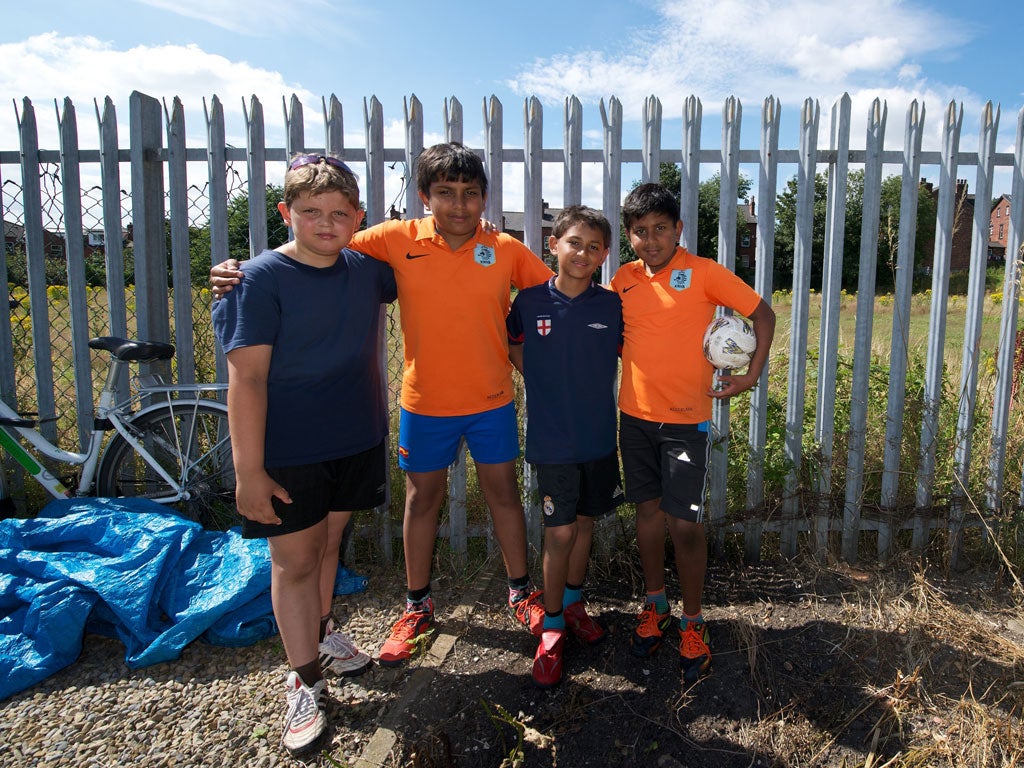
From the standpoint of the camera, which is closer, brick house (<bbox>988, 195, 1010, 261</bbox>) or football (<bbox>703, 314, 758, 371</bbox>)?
football (<bbox>703, 314, 758, 371</bbox>)

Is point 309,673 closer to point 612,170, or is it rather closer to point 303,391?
point 303,391

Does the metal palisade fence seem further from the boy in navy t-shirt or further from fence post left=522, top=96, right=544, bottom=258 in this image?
the boy in navy t-shirt

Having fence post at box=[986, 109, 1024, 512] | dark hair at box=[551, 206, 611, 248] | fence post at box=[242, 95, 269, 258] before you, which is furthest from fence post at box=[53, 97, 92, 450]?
fence post at box=[986, 109, 1024, 512]

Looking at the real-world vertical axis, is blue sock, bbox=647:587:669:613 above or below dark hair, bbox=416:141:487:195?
below

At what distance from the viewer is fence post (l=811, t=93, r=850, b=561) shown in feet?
11.2

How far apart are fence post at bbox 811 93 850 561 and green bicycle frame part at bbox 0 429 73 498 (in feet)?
13.8

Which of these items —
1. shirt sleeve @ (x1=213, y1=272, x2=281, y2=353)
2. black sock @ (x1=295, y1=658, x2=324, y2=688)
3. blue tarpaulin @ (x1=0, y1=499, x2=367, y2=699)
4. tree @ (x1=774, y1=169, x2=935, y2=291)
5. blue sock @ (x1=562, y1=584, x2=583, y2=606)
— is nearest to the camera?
shirt sleeve @ (x1=213, y1=272, x2=281, y2=353)

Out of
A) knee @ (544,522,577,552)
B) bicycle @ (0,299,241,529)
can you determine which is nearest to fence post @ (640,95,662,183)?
knee @ (544,522,577,552)

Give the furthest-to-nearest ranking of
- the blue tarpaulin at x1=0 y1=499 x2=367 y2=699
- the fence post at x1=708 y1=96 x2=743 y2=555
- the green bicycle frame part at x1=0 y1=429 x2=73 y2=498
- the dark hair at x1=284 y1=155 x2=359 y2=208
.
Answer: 1. the green bicycle frame part at x1=0 y1=429 x2=73 y2=498
2. the fence post at x1=708 y1=96 x2=743 y2=555
3. the blue tarpaulin at x1=0 y1=499 x2=367 y2=699
4. the dark hair at x1=284 y1=155 x2=359 y2=208

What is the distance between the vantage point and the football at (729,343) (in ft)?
8.67

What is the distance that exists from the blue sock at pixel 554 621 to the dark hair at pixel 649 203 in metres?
1.65

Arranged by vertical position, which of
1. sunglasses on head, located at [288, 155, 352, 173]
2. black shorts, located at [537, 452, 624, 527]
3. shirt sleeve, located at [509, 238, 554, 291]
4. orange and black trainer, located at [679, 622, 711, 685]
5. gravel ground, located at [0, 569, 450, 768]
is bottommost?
gravel ground, located at [0, 569, 450, 768]

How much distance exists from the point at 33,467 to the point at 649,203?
361 cm

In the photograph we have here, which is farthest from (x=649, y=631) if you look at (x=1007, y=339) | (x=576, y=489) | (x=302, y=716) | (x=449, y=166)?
(x=1007, y=339)
